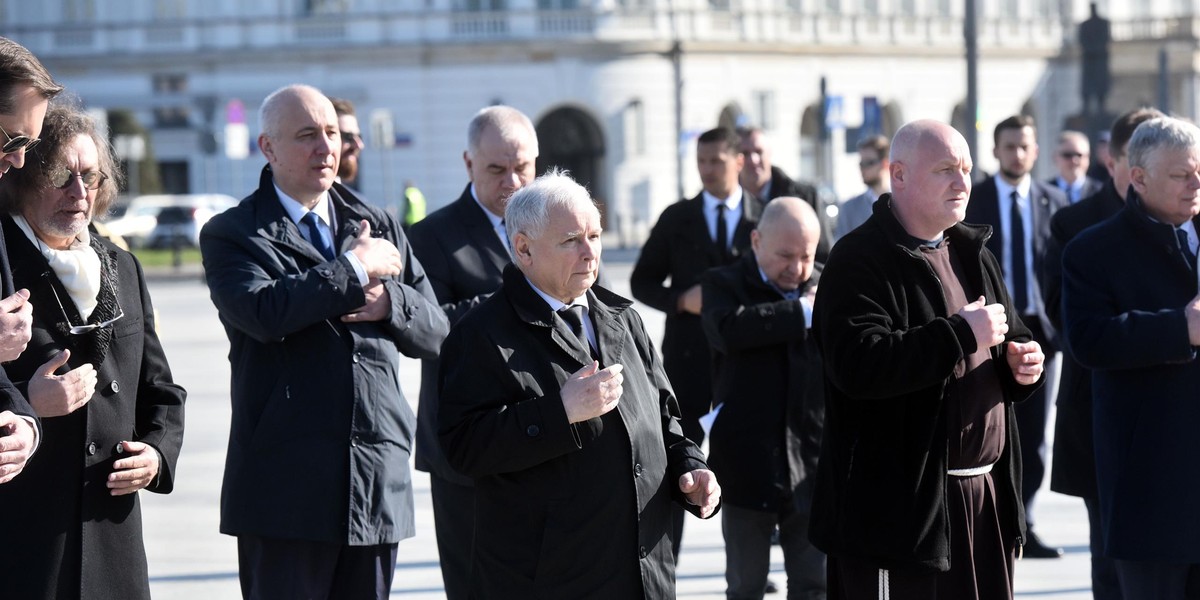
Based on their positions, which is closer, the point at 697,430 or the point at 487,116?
the point at 487,116

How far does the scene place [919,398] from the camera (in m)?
5.29

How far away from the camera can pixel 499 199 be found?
22.5 feet

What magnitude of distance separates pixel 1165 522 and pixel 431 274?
2909 millimetres

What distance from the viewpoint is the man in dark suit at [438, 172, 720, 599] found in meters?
4.78

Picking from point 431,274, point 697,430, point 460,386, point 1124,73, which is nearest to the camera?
point 460,386

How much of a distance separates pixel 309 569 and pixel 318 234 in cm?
115

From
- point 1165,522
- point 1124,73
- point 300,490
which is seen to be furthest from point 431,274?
point 1124,73

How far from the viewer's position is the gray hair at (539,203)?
4.89 m

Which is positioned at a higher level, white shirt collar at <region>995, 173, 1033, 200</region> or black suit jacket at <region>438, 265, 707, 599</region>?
white shirt collar at <region>995, 173, 1033, 200</region>

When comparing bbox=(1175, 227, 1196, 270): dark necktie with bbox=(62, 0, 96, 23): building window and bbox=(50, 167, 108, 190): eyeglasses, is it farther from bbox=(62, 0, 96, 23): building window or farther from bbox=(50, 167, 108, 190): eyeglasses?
bbox=(62, 0, 96, 23): building window

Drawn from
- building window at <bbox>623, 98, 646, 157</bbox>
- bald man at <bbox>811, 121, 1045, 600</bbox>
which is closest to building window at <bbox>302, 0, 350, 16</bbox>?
building window at <bbox>623, 98, 646, 157</bbox>

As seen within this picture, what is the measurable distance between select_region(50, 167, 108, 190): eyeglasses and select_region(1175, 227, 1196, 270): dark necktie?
3684 millimetres

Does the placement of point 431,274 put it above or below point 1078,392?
above

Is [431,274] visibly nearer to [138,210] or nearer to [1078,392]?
[1078,392]
